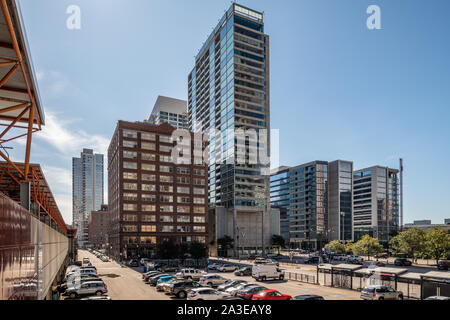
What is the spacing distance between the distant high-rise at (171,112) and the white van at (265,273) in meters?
152

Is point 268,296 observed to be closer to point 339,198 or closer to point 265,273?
point 265,273

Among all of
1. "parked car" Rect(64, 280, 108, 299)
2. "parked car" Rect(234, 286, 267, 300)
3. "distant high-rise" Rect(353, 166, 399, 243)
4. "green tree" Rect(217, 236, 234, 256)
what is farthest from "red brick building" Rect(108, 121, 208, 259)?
"distant high-rise" Rect(353, 166, 399, 243)

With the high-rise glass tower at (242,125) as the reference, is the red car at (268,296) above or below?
below

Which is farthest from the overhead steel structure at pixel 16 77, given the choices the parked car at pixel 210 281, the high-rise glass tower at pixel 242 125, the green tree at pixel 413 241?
the high-rise glass tower at pixel 242 125

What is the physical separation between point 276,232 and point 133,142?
206 feet

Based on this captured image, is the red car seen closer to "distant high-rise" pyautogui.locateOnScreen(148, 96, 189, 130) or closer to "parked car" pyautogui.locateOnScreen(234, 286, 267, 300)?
"parked car" pyautogui.locateOnScreen(234, 286, 267, 300)

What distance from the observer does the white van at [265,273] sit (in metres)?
38.0

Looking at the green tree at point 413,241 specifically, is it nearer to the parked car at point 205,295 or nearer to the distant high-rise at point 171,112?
the parked car at point 205,295

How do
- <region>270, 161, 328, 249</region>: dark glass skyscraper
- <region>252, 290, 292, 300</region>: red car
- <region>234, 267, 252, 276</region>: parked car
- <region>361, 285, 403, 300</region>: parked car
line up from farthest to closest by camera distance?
1. <region>270, 161, 328, 249</region>: dark glass skyscraper
2. <region>234, 267, 252, 276</region>: parked car
3. <region>361, 285, 403, 300</region>: parked car
4. <region>252, 290, 292, 300</region>: red car

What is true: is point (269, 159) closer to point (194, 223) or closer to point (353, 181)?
point (194, 223)

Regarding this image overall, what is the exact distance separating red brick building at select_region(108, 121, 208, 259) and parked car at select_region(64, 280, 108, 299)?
200 ft

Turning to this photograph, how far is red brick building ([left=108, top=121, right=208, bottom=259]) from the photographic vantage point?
91500 mm
